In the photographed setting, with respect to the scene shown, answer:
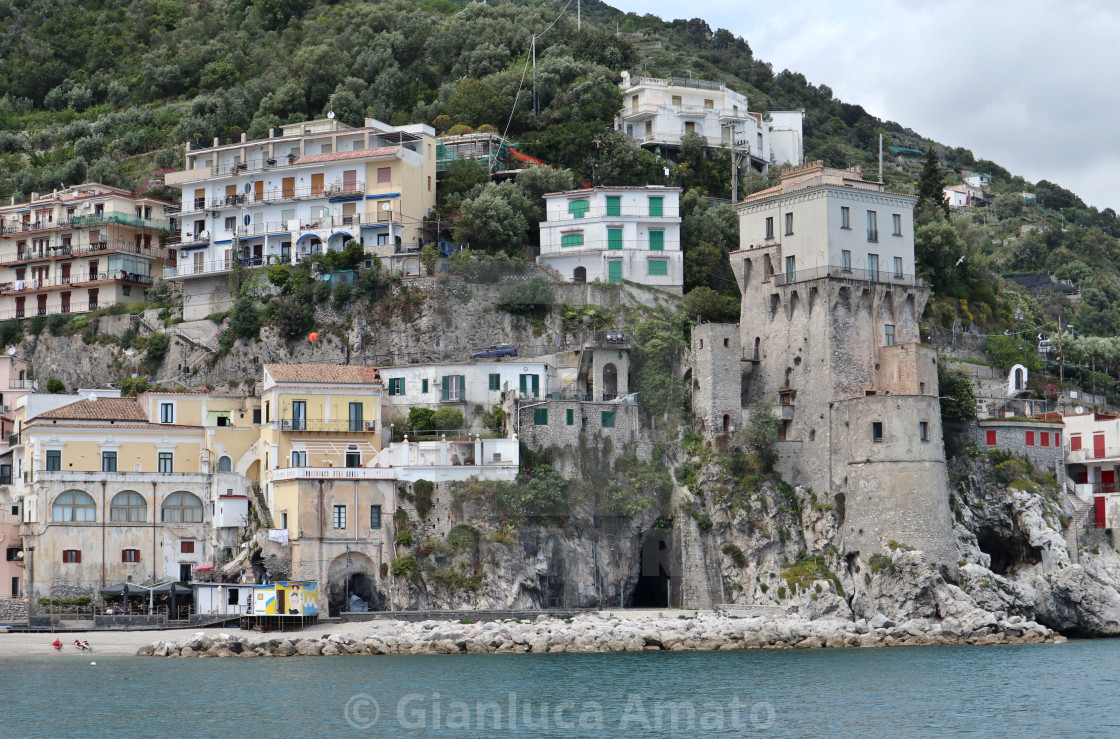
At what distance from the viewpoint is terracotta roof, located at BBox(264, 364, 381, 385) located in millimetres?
65375

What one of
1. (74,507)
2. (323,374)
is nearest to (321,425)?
(323,374)

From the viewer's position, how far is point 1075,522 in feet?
221

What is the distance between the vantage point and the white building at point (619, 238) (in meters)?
73.0

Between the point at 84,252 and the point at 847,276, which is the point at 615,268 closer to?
the point at 847,276

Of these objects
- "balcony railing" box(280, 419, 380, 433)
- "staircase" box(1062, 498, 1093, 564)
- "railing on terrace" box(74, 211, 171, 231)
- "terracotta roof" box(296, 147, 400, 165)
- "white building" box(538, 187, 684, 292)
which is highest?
"terracotta roof" box(296, 147, 400, 165)

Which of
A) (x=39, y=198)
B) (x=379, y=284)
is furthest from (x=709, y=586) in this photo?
(x=39, y=198)

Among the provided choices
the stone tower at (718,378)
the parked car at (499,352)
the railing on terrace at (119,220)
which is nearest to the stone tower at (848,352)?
the stone tower at (718,378)

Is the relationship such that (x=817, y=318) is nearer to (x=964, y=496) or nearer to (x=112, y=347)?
(x=964, y=496)

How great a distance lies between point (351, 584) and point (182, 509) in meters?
8.23

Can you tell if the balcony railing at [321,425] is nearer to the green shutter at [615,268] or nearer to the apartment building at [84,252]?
the green shutter at [615,268]

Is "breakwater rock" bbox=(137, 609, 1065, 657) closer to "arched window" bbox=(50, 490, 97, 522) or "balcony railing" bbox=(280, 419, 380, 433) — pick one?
"arched window" bbox=(50, 490, 97, 522)

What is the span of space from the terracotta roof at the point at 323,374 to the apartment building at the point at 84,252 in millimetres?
17443

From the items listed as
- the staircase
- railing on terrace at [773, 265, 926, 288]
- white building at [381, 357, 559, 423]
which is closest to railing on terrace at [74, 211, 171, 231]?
white building at [381, 357, 559, 423]

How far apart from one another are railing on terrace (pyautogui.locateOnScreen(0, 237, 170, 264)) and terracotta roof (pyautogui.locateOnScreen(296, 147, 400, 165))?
382 inches
